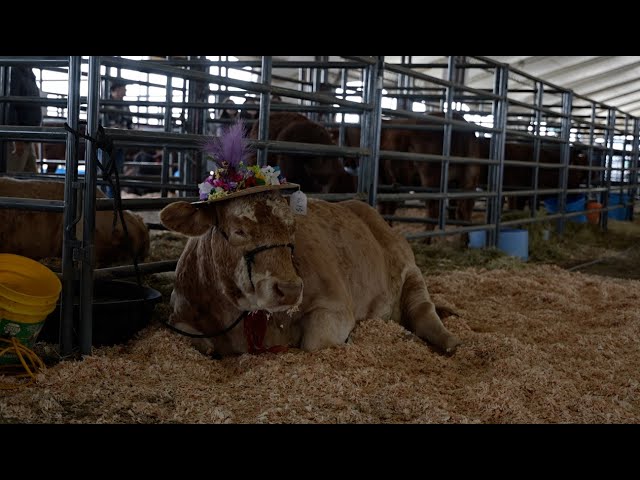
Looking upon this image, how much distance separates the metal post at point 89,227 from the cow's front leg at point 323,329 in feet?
3.17

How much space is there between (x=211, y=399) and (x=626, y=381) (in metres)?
1.88

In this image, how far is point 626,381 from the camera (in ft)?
11.2

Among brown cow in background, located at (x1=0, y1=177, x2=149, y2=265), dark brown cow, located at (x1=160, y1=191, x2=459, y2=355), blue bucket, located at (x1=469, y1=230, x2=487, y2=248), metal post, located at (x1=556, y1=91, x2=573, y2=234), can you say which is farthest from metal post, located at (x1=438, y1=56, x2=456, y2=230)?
metal post, located at (x1=556, y1=91, x2=573, y2=234)

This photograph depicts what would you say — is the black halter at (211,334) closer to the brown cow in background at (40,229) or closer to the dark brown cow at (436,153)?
the brown cow in background at (40,229)

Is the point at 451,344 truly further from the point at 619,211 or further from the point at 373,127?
the point at 619,211

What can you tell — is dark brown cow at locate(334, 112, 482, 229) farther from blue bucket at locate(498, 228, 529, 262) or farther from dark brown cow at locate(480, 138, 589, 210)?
blue bucket at locate(498, 228, 529, 262)

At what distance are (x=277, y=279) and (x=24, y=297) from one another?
1045mm

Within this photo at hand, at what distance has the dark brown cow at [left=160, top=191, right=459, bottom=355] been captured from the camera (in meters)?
3.25

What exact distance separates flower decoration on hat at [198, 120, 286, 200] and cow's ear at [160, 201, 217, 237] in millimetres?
69

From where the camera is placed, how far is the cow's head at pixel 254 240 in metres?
3.17

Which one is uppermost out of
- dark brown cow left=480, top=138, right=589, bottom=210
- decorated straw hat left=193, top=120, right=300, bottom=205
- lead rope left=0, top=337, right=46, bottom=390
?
dark brown cow left=480, top=138, right=589, bottom=210
